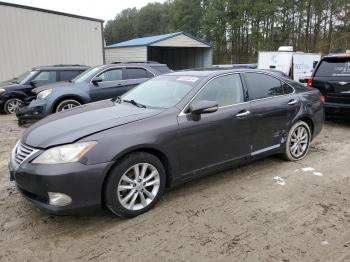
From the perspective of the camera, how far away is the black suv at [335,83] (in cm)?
697

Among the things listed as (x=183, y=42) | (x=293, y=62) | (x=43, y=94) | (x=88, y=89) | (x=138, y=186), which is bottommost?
(x=138, y=186)

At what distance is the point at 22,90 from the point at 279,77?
8355 millimetres

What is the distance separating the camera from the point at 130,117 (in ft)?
11.6

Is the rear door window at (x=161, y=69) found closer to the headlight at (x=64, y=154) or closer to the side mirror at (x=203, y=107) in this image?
the side mirror at (x=203, y=107)

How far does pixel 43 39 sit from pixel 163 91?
47.8 feet

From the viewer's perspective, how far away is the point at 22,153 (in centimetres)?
327

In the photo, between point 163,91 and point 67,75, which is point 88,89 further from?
point 163,91

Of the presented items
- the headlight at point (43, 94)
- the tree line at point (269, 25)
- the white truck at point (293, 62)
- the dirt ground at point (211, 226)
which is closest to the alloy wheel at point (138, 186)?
the dirt ground at point (211, 226)

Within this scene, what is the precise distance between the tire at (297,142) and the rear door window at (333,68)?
2716 millimetres

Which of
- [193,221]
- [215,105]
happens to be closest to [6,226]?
[193,221]

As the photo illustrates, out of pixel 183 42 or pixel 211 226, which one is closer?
pixel 211 226

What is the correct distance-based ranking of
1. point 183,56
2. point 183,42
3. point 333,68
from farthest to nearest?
1. point 183,56
2. point 183,42
3. point 333,68

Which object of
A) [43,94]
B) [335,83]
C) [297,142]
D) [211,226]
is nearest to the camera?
[211,226]

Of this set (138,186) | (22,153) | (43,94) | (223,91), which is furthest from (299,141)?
(43,94)
